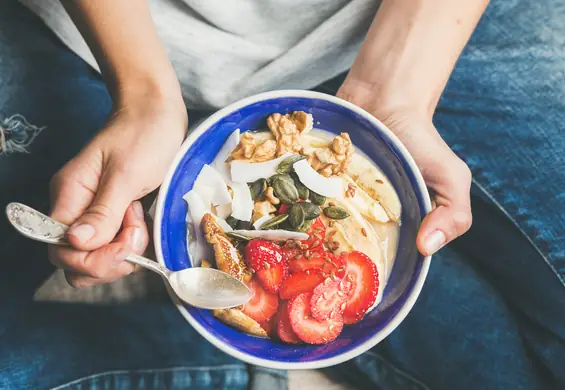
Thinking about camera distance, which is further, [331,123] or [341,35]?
[341,35]

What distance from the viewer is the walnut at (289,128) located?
2.51ft

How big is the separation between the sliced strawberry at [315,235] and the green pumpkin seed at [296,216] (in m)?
0.02

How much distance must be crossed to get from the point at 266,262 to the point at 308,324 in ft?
0.31

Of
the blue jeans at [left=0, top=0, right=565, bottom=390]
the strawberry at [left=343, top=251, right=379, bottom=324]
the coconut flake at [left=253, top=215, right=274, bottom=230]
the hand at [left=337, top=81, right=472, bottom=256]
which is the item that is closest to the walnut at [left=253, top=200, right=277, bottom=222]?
the coconut flake at [left=253, top=215, right=274, bottom=230]

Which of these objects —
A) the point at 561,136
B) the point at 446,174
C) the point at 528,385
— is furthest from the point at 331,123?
the point at 528,385

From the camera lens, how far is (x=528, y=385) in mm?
1009

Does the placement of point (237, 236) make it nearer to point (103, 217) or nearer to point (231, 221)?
point (231, 221)

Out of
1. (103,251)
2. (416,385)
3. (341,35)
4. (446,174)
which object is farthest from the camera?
(416,385)

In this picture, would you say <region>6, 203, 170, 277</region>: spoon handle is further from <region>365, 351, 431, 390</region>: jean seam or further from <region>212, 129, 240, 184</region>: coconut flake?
<region>365, 351, 431, 390</region>: jean seam

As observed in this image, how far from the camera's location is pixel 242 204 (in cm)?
77

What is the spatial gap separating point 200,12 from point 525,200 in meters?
0.62

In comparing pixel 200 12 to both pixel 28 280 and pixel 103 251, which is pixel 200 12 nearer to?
pixel 103 251

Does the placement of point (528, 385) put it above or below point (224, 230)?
below

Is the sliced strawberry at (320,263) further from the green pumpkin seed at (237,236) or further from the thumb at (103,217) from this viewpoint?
the thumb at (103,217)
